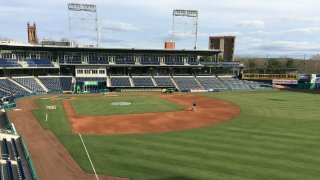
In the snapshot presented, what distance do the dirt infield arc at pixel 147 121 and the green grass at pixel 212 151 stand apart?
7.43 ft

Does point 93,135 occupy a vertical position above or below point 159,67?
below

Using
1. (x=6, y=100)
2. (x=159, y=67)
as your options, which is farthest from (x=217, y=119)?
(x=159, y=67)

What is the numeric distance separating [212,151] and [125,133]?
1171 cm

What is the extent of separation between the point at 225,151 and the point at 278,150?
5232 mm

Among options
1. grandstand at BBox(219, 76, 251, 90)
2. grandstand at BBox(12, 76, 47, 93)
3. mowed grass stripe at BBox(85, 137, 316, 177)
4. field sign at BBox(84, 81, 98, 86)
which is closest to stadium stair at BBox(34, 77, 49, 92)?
grandstand at BBox(12, 76, 47, 93)

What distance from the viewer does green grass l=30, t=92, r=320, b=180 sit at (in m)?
21.3

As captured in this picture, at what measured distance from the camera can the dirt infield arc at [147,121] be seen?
35031mm

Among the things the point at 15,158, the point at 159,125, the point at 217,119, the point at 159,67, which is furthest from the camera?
the point at 159,67

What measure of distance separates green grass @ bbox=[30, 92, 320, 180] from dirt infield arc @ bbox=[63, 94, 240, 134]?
2.26 meters

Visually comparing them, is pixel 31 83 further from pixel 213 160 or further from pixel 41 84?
pixel 213 160

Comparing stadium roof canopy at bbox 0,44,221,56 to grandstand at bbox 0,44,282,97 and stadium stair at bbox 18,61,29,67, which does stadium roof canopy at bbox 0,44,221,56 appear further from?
stadium stair at bbox 18,61,29,67

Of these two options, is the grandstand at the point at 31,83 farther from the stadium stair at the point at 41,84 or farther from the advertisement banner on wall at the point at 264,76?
the advertisement banner on wall at the point at 264,76

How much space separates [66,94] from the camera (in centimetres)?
7281

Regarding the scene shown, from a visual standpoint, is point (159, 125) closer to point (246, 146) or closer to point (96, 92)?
point (246, 146)
